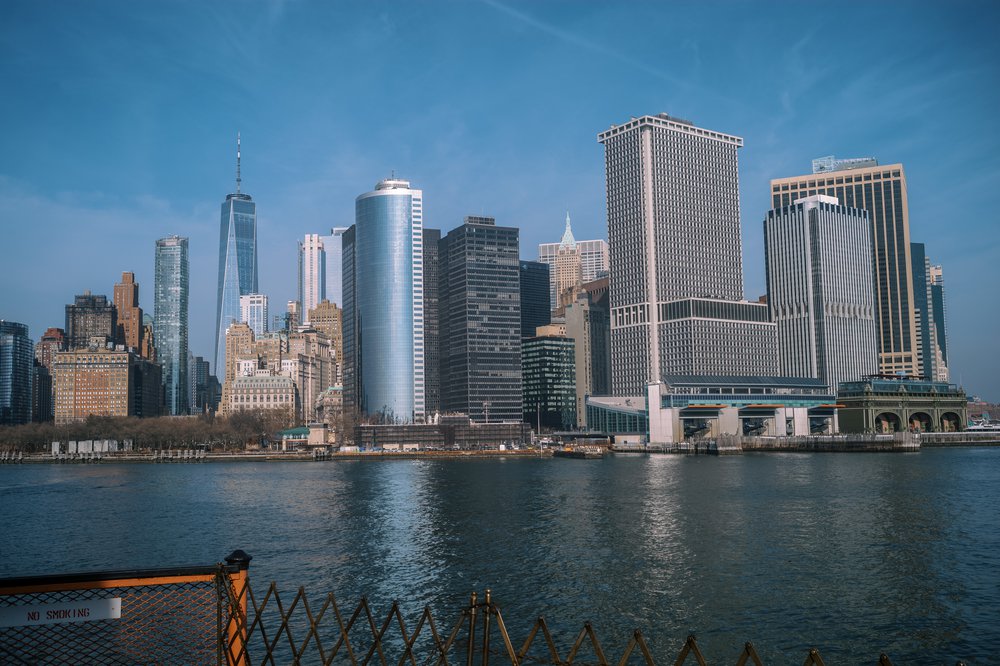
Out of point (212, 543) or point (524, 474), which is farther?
point (524, 474)

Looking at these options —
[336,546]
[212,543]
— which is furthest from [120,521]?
[336,546]

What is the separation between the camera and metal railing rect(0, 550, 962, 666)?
60.1 ft

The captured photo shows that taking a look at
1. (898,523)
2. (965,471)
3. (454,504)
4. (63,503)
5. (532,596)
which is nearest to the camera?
(532,596)

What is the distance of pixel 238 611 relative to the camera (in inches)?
814

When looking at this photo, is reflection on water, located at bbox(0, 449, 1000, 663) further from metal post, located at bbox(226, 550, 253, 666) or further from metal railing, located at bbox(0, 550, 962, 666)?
metal post, located at bbox(226, 550, 253, 666)

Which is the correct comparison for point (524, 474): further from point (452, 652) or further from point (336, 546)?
point (452, 652)

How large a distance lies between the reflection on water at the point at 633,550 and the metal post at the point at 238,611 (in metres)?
20.5

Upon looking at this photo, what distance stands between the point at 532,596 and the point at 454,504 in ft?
187

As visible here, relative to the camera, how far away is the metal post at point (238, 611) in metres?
20.9

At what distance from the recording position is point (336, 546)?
6994 centimetres

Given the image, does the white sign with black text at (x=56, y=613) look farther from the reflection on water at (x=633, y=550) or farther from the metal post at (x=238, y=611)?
the reflection on water at (x=633, y=550)

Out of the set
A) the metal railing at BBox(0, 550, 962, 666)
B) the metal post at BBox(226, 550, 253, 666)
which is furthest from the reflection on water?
the metal post at BBox(226, 550, 253, 666)

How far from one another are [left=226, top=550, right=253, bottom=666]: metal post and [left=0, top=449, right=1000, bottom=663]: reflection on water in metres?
20.5

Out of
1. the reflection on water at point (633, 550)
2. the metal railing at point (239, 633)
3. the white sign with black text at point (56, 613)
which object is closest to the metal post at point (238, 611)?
the metal railing at point (239, 633)
